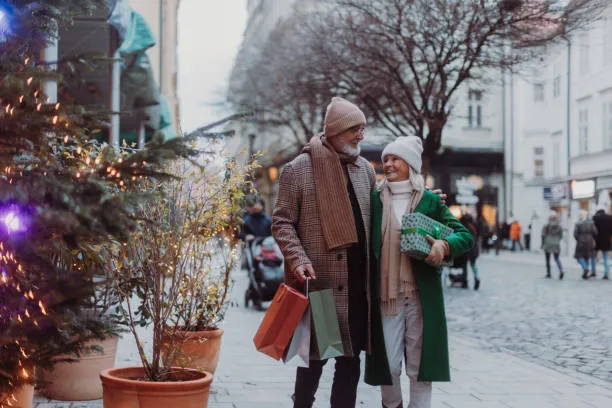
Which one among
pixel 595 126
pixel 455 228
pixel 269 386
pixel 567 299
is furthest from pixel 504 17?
pixel 595 126

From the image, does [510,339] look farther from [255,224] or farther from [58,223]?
[58,223]

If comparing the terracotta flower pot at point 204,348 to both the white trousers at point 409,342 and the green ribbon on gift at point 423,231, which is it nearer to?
the white trousers at point 409,342

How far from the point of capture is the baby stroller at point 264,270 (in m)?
14.5

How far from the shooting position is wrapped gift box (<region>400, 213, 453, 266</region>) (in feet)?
16.3

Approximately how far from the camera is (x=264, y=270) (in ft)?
47.9

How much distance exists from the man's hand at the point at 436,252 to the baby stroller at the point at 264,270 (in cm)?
944

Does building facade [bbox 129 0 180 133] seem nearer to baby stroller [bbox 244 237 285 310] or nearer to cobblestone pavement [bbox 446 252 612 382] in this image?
cobblestone pavement [bbox 446 252 612 382]

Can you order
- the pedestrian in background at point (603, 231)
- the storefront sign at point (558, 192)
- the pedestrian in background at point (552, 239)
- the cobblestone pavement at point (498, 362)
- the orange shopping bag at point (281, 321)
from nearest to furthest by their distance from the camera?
the orange shopping bag at point (281, 321) < the cobblestone pavement at point (498, 362) < the pedestrian in background at point (552, 239) < the pedestrian in background at point (603, 231) < the storefront sign at point (558, 192)

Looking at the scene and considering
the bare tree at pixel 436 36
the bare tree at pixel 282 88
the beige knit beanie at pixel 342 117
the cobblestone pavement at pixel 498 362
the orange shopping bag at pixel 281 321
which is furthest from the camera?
the bare tree at pixel 282 88

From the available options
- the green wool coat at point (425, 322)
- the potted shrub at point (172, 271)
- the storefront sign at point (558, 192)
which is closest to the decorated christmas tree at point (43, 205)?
the potted shrub at point (172, 271)

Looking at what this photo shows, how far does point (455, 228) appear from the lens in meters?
5.36

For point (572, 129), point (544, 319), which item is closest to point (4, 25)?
point (544, 319)

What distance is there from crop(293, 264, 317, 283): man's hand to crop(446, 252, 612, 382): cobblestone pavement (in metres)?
4.35

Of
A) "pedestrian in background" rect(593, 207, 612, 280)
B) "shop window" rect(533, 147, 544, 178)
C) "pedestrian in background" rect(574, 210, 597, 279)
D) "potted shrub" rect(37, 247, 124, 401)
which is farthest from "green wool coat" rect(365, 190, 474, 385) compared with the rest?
"shop window" rect(533, 147, 544, 178)
